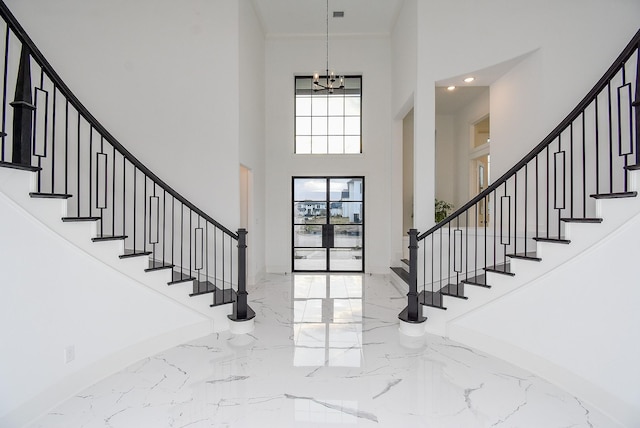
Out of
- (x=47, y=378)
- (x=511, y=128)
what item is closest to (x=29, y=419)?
(x=47, y=378)

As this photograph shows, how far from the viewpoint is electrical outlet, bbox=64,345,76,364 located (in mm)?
2582

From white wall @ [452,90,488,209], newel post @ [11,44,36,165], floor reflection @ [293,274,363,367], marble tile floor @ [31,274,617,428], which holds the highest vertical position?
white wall @ [452,90,488,209]

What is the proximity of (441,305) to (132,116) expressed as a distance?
211 inches

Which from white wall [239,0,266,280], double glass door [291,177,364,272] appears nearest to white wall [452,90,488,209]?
double glass door [291,177,364,272]

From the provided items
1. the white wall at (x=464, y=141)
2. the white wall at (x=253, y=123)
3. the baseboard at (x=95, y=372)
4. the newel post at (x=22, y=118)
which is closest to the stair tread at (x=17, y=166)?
the newel post at (x=22, y=118)

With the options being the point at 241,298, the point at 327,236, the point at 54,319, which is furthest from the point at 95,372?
the point at 327,236

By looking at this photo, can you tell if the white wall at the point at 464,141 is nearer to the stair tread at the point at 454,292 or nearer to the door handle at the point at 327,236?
the door handle at the point at 327,236

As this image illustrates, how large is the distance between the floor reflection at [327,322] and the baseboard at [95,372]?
1.26 meters

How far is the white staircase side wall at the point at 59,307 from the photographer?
7.32 feet

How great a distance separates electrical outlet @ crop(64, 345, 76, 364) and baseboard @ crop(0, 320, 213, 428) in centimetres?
13

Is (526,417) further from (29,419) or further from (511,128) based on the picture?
(511,128)

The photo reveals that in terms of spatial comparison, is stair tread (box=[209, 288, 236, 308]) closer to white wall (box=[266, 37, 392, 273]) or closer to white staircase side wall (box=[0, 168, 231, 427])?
white staircase side wall (box=[0, 168, 231, 427])

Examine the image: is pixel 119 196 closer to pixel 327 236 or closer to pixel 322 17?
pixel 327 236

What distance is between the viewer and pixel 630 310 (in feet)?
7.44
